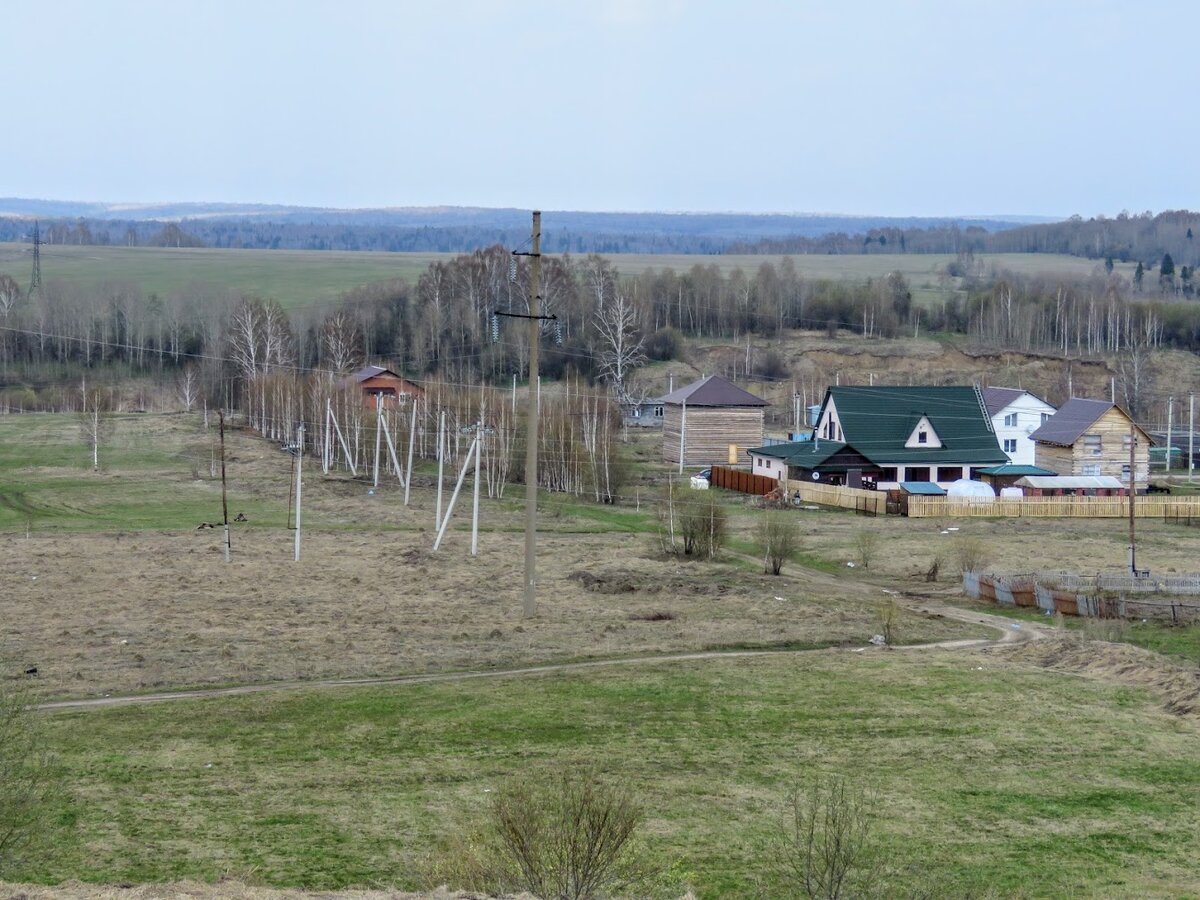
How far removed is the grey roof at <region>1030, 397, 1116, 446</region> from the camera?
64250 millimetres

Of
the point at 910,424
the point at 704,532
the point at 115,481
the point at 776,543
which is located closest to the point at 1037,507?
the point at 910,424

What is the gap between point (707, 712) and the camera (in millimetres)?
23406

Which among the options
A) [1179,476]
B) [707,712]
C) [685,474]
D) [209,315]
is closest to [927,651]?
[707,712]

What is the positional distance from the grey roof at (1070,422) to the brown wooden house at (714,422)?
46.5 feet

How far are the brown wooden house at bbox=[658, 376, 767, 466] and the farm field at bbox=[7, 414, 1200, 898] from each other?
26568mm

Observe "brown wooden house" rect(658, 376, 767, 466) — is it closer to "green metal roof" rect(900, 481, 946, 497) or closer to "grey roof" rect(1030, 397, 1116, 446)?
"green metal roof" rect(900, 481, 946, 497)

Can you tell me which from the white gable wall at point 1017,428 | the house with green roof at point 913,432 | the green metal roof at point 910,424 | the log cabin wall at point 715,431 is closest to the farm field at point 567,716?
the house with green roof at point 913,432

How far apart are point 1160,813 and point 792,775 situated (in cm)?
495

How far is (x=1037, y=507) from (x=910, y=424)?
914 cm

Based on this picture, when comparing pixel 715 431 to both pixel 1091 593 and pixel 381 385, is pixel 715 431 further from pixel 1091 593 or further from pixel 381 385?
pixel 1091 593

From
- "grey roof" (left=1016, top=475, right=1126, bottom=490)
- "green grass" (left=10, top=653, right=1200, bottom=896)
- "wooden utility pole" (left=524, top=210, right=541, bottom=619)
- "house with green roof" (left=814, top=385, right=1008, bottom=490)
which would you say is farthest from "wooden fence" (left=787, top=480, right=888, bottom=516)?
"green grass" (left=10, top=653, right=1200, bottom=896)

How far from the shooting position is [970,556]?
40.6 metres

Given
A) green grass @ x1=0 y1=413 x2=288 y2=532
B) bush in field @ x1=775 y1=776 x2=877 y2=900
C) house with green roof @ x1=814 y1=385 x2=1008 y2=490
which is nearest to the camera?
bush in field @ x1=775 y1=776 x2=877 y2=900

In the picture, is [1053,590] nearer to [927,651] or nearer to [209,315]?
[927,651]
